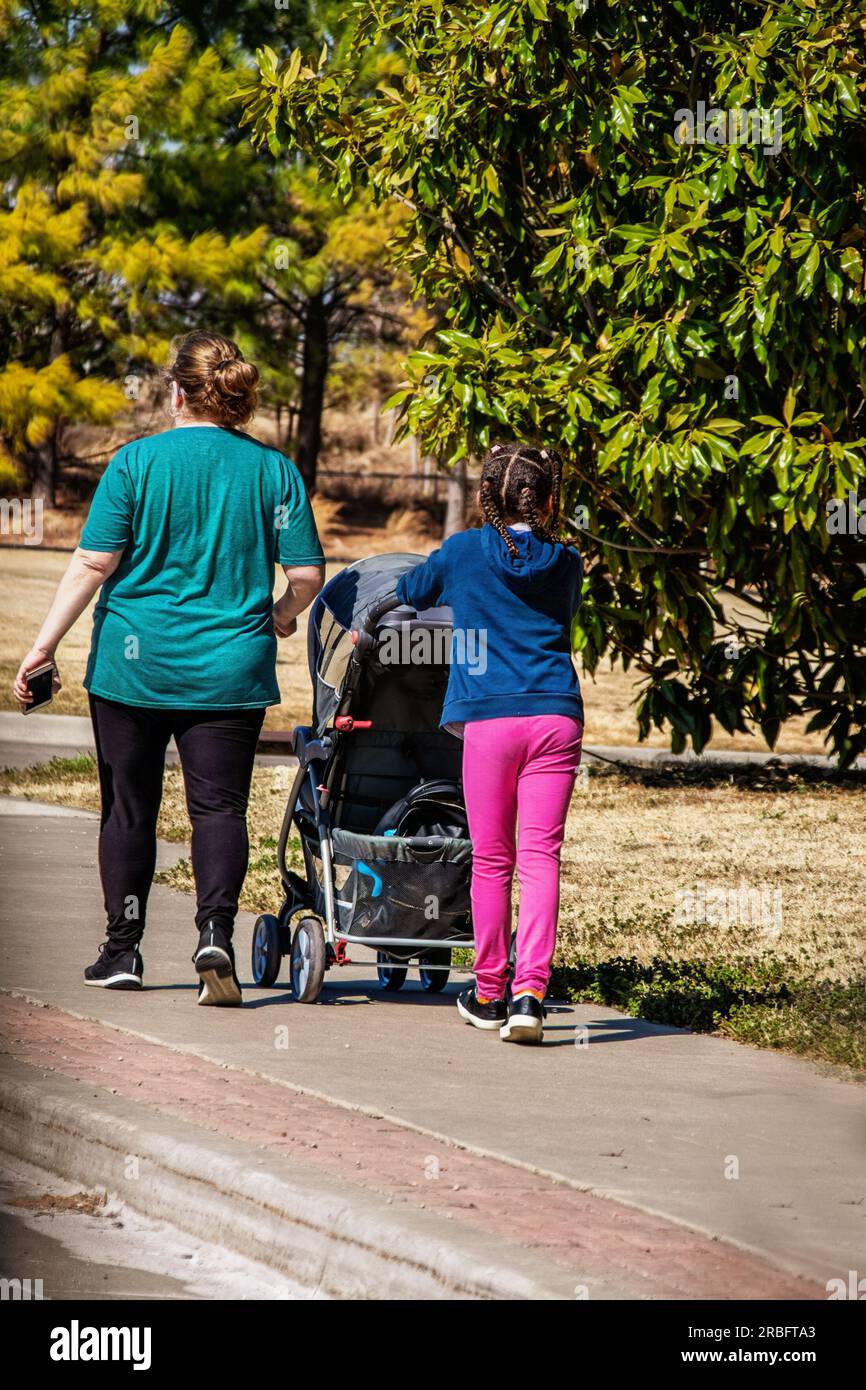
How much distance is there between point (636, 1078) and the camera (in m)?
5.61

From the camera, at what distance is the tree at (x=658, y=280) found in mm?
9898

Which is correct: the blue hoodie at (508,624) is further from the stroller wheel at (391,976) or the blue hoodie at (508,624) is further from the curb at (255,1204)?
the curb at (255,1204)

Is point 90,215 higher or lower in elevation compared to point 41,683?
higher

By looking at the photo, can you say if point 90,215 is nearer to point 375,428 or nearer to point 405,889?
point 375,428

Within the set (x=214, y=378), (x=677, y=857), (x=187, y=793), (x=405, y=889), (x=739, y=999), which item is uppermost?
(x=214, y=378)

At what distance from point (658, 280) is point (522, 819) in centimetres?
481

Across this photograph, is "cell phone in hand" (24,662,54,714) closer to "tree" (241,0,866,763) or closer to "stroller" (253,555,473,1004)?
"stroller" (253,555,473,1004)

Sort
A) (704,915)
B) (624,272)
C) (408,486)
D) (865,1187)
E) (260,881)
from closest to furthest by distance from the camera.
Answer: (865,1187) < (704,915) < (260,881) < (624,272) < (408,486)

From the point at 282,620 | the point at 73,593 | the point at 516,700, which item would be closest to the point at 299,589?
the point at 282,620

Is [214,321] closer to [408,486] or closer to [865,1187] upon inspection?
[408,486]

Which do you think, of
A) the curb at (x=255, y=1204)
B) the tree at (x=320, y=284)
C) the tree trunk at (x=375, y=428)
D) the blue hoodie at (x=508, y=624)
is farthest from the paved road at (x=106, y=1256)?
the tree trunk at (x=375, y=428)

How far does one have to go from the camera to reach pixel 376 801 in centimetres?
698

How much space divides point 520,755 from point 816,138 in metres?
5.10
